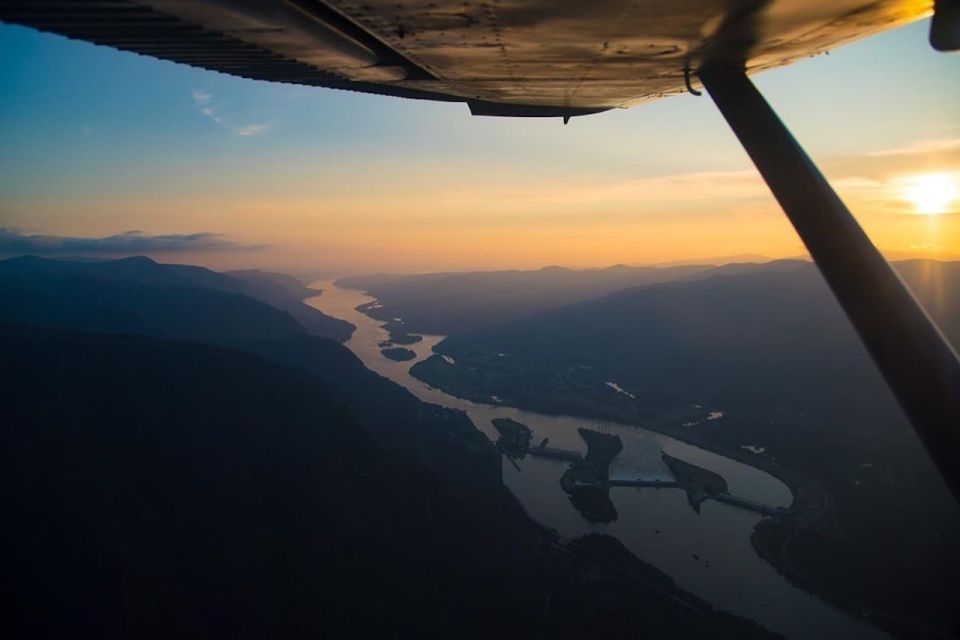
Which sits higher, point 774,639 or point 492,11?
point 492,11

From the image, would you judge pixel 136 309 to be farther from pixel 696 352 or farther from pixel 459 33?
pixel 459 33

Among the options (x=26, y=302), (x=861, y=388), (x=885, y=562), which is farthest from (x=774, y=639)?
(x=26, y=302)

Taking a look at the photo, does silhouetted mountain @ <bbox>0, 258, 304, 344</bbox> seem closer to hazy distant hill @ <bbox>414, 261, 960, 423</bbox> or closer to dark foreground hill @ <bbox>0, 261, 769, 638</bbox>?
dark foreground hill @ <bbox>0, 261, 769, 638</bbox>

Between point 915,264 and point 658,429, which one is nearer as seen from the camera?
point 658,429

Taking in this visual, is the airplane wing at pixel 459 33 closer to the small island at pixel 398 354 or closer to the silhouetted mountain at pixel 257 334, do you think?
the silhouetted mountain at pixel 257 334

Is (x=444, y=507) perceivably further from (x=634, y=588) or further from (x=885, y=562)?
(x=885, y=562)

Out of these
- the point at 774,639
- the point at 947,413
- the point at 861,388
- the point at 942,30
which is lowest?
the point at 774,639

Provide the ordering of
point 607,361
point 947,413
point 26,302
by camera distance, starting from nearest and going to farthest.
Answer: point 947,413 < point 26,302 < point 607,361

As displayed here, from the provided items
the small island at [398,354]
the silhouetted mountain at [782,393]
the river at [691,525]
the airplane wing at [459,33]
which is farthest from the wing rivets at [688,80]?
the small island at [398,354]

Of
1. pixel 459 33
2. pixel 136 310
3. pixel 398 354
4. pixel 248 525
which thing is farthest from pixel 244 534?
pixel 136 310
